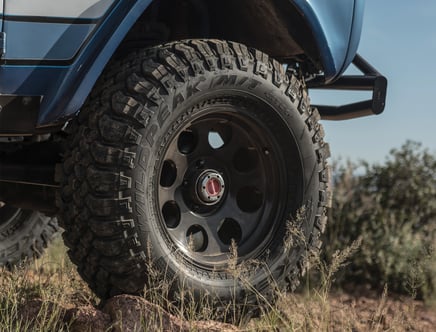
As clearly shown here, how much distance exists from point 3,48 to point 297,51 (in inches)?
62.9

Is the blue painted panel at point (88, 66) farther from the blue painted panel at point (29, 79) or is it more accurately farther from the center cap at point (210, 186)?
the center cap at point (210, 186)

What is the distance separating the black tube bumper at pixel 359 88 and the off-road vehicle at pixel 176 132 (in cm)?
2

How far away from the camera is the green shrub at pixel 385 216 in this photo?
6.60 m

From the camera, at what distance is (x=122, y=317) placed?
10.6 ft

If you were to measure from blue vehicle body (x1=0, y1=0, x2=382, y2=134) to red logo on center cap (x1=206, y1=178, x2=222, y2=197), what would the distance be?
74cm

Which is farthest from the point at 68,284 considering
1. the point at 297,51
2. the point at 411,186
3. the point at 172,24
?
the point at 411,186

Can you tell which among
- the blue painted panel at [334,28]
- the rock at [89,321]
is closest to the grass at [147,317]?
the rock at [89,321]

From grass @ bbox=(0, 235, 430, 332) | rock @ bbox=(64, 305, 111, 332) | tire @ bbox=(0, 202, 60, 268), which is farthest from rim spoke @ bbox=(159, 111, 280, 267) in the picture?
tire @ bbox=(0, 202, 60, 268)

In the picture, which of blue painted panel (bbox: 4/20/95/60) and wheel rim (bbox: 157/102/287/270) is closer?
blue painted panel (bbox: 4/20/95/60)

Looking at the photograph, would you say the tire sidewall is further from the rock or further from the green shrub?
the green shrub

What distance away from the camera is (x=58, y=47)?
324 cm

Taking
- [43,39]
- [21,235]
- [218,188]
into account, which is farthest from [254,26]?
[21,235]

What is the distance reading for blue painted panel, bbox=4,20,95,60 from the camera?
10.4 ft

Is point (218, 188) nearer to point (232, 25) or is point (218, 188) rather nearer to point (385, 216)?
point (232, 25)
